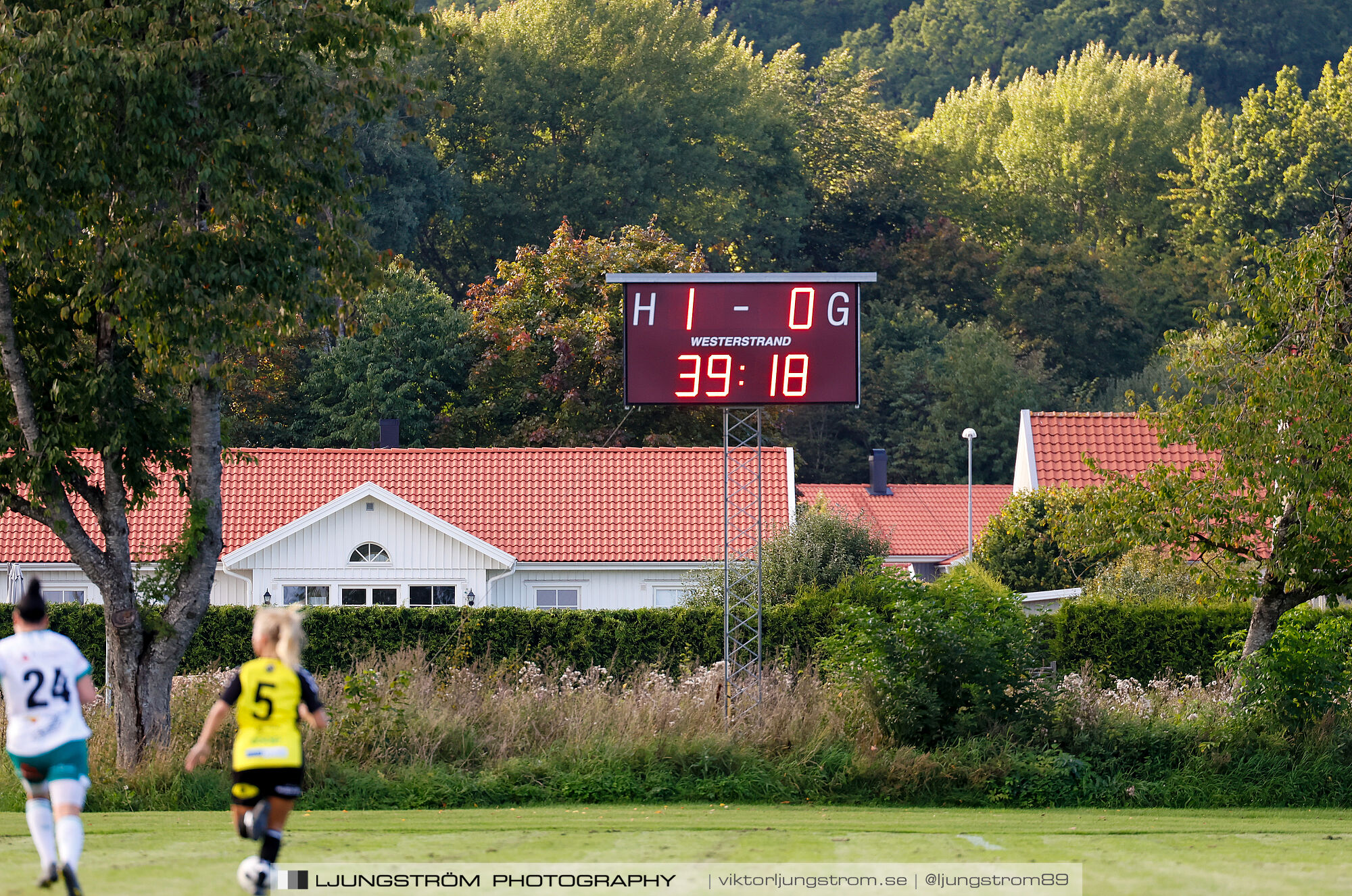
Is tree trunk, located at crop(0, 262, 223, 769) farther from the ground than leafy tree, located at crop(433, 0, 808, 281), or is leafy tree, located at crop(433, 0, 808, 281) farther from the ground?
leafy tree, located at crop(433, 0, 808, 281)

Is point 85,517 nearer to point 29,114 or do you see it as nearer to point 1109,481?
point 29,114

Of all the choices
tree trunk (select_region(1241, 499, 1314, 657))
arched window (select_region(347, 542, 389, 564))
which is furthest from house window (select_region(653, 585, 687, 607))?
tree trunk (select_region(1241, 499, 1314, 657))

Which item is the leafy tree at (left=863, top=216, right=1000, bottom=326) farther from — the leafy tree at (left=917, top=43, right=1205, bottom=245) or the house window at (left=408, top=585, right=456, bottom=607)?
the house window at (left=408, top=585, right=456, bottom=607)

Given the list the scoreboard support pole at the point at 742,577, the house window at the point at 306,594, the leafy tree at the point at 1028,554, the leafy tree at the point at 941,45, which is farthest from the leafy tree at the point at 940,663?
the leafy tree at the point at 941,45

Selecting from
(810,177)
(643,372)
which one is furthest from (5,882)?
(810,177)

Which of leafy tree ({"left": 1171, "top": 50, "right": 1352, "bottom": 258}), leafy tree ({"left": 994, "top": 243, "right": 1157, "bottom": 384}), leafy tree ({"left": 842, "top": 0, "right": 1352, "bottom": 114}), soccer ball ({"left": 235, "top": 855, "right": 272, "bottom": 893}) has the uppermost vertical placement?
leafy tree ({"left": 842, "top": 0, "right": 1352, "bottom": 114})

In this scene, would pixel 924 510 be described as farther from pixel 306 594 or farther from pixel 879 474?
pixel 306 594

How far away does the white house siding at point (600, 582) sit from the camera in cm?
3206

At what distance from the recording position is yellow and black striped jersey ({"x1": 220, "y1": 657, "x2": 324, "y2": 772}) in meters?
7.74

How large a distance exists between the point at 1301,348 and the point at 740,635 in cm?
1017

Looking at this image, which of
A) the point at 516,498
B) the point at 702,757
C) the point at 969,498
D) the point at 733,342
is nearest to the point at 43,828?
the point at 702,757

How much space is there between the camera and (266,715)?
7.76 meters

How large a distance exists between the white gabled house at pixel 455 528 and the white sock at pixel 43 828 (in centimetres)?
2184

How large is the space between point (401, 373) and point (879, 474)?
1777cm
